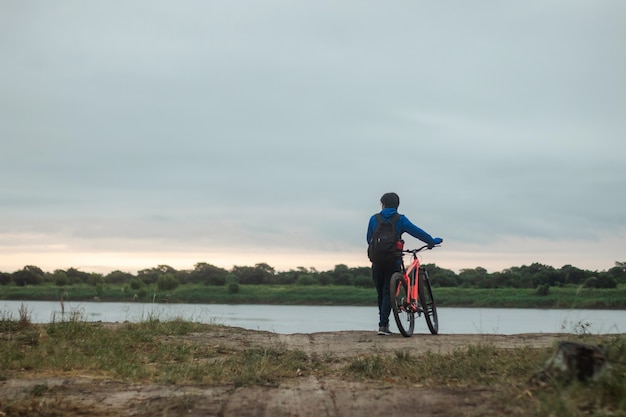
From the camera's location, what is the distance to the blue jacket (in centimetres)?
1152

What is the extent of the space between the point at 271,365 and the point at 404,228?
4.48 m

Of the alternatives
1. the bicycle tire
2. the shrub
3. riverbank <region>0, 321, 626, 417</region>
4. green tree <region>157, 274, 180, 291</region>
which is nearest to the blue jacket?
the bicycle tire

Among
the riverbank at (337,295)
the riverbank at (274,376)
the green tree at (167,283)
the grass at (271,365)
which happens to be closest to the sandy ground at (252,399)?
the riverbank at (274,376)

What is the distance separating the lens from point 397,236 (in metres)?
11.4

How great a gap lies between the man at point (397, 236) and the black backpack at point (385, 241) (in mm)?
34

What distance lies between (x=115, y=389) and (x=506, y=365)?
361cm

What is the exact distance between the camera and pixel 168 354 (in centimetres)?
885

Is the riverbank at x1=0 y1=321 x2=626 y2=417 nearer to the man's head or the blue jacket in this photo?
the blue jacket

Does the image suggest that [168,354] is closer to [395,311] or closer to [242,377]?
[242,377]

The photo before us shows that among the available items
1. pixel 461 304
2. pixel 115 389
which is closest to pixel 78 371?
pixel 115 389

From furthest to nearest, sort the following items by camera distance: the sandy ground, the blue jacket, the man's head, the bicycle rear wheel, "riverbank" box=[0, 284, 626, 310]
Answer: "riverbank" box=[0, 284, 626, 310]
the man's head
the blue jacket
the bicycle rear wheel
the sandy ground

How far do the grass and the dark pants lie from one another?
89.6 inches

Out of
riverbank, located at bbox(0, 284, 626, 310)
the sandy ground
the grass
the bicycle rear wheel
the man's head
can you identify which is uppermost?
the man's head

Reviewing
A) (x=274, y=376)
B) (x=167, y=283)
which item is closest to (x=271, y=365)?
(x=274, y=376)
